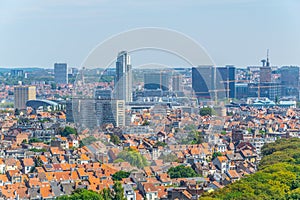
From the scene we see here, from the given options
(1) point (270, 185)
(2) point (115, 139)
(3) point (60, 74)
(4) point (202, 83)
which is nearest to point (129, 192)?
(1) point (270, 185)


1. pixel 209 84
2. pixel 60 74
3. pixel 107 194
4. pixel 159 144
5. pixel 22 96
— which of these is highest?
pixel 60 74

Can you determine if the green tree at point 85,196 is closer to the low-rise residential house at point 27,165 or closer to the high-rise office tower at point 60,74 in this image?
the low-rise residential house at point 27,165

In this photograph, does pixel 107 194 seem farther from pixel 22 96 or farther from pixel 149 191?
pixel 22 96

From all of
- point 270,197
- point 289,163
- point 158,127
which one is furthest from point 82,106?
point 270,197

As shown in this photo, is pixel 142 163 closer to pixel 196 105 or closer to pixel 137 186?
pixel 137 186

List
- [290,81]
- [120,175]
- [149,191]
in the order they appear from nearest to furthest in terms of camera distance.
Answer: [149,191]
[120,175]
[290,81]

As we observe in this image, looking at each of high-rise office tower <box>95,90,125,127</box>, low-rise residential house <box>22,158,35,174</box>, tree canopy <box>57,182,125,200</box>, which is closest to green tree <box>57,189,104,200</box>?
tree canopy <box>57,182,125,200</box>

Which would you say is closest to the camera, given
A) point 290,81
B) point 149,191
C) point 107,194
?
point 107,194
